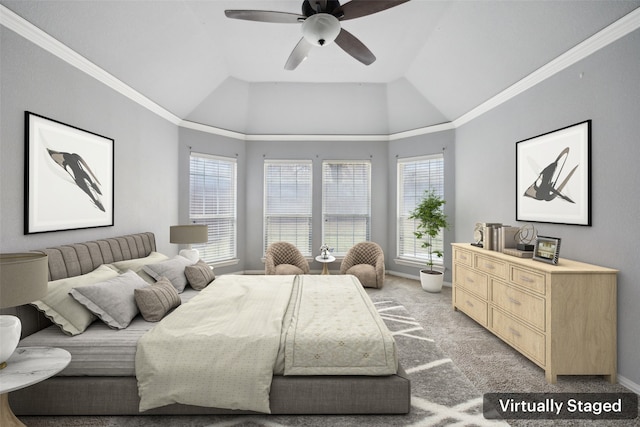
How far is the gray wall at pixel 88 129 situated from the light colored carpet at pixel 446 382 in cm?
167

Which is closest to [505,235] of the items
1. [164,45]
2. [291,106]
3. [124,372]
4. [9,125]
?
[124,372]

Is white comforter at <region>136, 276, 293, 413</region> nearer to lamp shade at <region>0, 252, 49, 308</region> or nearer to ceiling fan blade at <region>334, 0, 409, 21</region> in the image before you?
lamp shade at <region>0, 252, 49, 308</region>

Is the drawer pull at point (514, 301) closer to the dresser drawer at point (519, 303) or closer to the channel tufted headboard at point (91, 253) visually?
the dresser drawer at point (519, 303)

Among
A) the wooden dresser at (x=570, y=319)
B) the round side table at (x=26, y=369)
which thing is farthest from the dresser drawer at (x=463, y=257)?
the round side table at (x=26, y=369)

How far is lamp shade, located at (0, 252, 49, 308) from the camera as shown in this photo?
1548 millimetres

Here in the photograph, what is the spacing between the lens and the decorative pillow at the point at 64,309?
2.11 meters

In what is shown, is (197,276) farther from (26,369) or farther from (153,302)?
(26,369)

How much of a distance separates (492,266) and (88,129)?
468cm

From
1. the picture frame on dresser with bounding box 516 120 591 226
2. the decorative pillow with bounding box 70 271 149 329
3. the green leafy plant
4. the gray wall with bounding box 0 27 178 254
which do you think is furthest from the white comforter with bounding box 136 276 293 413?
the green leafy plant

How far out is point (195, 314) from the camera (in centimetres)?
244

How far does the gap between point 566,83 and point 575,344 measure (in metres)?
2.52

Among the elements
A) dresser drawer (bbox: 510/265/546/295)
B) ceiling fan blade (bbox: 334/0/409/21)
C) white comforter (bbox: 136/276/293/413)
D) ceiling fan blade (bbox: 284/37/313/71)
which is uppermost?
ceiling fan blade (bbox: 334/0/409/21)

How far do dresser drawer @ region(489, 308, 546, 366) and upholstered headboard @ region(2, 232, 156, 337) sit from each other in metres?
4.12

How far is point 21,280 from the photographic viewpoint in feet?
5.28
